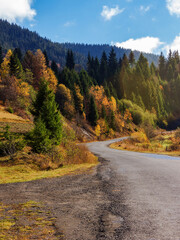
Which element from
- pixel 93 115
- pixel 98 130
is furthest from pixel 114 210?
pixel 93 115

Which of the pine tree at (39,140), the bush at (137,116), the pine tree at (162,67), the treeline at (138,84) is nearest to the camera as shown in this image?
the pine tree at (39,140)

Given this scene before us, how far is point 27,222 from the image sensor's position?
13.8 feet

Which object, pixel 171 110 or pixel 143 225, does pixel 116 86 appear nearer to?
pixel 171 110

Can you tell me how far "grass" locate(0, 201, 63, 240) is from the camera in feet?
11.6

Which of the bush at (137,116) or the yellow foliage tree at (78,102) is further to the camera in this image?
the bush at (137,116)

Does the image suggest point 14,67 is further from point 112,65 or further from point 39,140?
point 112,65

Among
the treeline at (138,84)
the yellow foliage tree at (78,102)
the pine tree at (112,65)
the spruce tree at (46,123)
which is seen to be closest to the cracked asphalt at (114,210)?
the spruce tree at (46,123)

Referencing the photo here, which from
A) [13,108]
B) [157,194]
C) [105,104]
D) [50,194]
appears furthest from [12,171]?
[105,104]

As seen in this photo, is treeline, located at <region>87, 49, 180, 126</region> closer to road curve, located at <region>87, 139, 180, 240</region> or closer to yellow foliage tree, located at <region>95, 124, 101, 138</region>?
yellow foliage tree, located at <region>95, 124, 101, 138</region>

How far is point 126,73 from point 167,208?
370ft

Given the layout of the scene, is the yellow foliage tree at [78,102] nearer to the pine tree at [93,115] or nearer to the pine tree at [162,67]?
the pine tree at [93,115]

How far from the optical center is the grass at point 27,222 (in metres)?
3.55

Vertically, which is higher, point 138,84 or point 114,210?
point 138,84

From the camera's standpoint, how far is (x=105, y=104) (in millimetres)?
80500
